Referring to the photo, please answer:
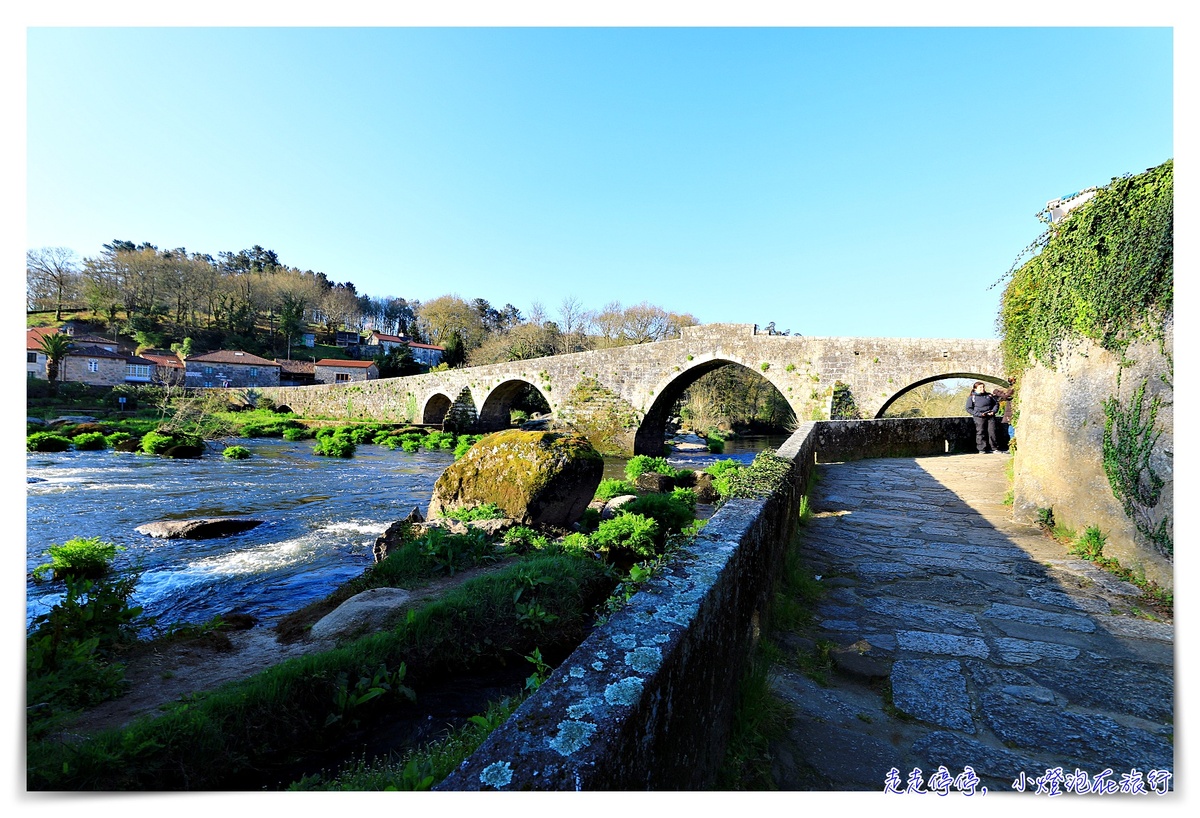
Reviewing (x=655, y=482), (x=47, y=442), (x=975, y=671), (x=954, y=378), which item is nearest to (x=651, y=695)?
(x=975, y=671)

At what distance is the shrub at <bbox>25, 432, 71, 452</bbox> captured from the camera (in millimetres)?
17844

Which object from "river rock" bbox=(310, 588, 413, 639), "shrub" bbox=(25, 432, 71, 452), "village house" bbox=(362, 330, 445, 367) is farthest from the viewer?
"village house" bbox=(362, 330, 445, 367)

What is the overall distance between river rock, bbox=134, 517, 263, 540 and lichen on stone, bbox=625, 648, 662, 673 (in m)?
9.82

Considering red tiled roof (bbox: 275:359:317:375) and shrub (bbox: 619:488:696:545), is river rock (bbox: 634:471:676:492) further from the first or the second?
red tiled roof (bbox: 275:359:317:375)

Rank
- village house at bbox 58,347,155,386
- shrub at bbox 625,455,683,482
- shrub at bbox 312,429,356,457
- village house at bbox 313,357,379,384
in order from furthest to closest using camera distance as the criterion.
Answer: village house at bbox 313,357,379,384, village house at bbox 58,347,155,386, shrub at bbox 312,429,356,457, shrub at bbox 625,455,683,482

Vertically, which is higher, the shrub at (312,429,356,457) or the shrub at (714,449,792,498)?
the shrub at (714,449,792,498)

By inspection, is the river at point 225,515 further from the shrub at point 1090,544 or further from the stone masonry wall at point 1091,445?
the stone masonry wall at point 1091,445

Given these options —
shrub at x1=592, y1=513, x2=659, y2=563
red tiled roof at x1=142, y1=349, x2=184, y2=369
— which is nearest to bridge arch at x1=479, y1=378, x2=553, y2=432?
shrub at x1=592, y1=513, x2=659, y2=563

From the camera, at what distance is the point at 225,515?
412 inches

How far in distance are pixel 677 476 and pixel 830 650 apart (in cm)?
1102

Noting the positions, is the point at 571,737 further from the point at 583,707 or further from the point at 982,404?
the point at 982,404

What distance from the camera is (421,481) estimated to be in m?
15.9

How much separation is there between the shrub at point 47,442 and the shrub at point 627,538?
20349 millimetres

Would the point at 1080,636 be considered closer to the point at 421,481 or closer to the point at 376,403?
the point at 421,481
